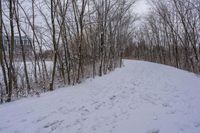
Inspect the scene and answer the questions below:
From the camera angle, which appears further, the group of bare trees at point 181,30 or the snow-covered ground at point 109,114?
the group of bare trees at point 181,30

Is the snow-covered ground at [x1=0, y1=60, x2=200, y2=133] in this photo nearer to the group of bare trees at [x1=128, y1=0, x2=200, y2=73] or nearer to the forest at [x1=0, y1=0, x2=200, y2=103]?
the forest at [x1=0, y1=0, x2=200, y2=103]

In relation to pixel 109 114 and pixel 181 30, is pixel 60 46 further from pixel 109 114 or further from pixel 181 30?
pixel 181 30

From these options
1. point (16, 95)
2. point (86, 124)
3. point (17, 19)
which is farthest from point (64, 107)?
point (17, 19)

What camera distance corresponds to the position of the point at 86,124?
543cm

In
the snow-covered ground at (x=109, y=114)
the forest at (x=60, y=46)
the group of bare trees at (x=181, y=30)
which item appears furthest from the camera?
the group of bare trees at (x=181, y=30)

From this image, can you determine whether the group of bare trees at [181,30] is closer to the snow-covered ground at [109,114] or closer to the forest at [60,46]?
the forest at [60,46]

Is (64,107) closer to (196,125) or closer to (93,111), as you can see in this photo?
(93,111)

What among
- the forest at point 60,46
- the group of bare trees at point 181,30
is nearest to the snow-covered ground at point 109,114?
the forest at point 60,46

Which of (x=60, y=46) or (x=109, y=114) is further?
(x=60, y=46)

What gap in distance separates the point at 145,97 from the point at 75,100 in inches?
90.4

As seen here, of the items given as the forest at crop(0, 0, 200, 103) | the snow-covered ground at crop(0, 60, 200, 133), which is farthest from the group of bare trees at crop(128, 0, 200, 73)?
the snow-covered ground at crop(0, 60, 200, 133)

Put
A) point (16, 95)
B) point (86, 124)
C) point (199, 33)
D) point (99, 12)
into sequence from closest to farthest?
1. point (86, 124)
2. point (16, 95)
3. point (99, 12)
4. point (199, 33)

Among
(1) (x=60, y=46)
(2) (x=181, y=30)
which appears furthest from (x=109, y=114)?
(2) (x=181, y=30)

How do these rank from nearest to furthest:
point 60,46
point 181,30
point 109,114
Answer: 1. point 109,114
2. point 60,46
3. point 181,30
